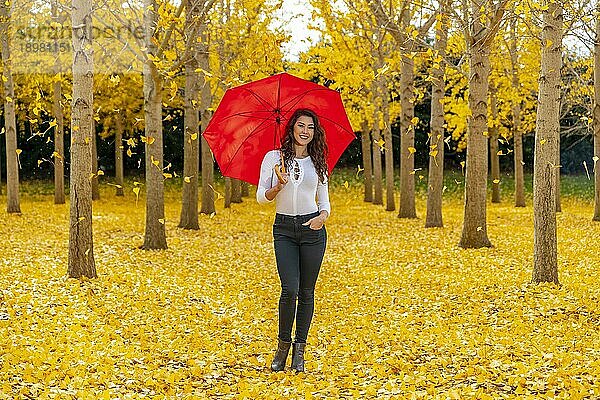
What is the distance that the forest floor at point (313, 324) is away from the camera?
5500mm

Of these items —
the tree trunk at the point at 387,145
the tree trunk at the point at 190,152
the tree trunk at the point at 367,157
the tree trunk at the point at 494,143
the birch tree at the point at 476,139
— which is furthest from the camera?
the tree trunk at the point at 367,157

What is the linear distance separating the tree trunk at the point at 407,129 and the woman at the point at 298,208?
11.3 m

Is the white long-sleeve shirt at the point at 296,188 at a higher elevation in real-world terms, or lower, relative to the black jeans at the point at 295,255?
higher

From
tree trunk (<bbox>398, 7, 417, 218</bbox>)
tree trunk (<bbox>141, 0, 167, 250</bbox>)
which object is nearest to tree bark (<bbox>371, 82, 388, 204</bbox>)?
tree trunk (<bbox>398, 7, 417, 218</bbox>)

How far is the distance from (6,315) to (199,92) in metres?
13.1

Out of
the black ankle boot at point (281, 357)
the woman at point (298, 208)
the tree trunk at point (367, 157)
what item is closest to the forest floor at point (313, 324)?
the black ankle boot at point (281, 357)

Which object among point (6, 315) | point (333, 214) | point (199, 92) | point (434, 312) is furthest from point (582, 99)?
point (6, 315)

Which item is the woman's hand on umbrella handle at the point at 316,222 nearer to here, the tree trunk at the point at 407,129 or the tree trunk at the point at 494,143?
the tree trunk at the point at 407,129

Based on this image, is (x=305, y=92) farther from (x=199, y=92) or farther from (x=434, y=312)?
(x=199, y=92)

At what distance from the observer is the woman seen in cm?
564

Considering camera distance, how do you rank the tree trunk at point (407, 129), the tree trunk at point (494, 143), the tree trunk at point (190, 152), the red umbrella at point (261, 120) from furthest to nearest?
the tree trunk at point (494, 143), the tree trunk at point (407, 129), the tree trunk at point (190, 152), the red umbrella at point (261, 120)

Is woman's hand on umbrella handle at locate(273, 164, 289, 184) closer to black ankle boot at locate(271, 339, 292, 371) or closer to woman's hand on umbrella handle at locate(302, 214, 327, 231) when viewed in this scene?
woman's hand on umbrella handle at locate(302, 214, 327, 231)

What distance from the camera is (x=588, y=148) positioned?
45344mm

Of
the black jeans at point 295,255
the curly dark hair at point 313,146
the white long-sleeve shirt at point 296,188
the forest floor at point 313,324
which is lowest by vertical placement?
the forest floor at point 313,324
